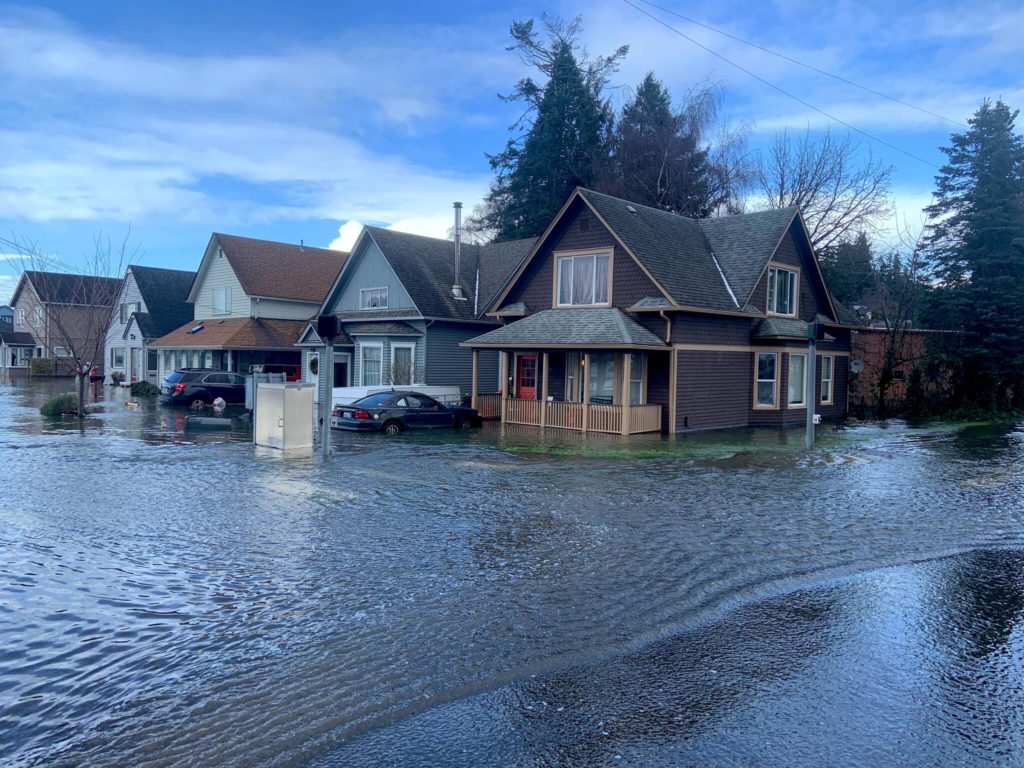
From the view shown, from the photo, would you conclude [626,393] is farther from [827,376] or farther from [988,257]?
[988,257]

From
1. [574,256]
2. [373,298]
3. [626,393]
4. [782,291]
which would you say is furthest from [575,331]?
[373,298]

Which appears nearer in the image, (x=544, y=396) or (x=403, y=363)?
(x=544, y=396)

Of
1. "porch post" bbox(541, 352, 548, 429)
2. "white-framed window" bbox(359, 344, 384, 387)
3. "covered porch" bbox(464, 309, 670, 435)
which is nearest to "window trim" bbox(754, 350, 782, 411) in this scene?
"covered porch" bbox(464, 309, 670, 435)

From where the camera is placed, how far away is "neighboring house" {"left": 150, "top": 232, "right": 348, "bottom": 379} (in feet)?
134

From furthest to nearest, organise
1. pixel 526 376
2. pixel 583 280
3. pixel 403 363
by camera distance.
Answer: pixel 403 363 < pixel 526 376 < pixel 583 280

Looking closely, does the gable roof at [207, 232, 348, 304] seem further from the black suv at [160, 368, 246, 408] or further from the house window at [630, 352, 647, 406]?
the house window at [630, 352, 647, 406]

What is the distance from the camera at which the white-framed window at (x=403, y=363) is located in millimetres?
31844

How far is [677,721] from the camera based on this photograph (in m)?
5.46

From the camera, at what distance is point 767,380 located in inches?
1087

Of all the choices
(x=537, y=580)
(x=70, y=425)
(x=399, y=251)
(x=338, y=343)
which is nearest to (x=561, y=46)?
(x=399, y=251)

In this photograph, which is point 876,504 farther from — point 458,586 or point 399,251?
point 399,251

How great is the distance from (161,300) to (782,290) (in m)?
37.1

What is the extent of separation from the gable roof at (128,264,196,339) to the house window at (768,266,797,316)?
1319 inches

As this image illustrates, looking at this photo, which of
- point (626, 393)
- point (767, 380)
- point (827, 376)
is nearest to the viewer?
point (626, 393)
